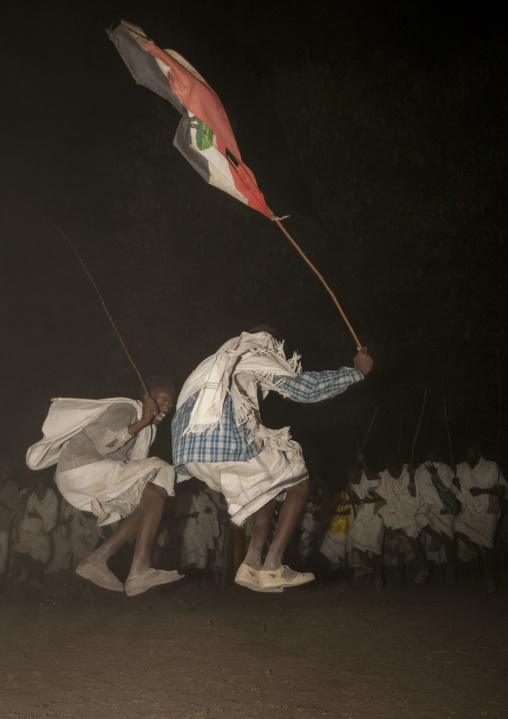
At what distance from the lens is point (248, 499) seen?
13.1ft

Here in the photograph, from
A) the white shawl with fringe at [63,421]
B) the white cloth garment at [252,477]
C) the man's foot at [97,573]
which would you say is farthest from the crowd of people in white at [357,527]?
the white cloth garment at [252,477]

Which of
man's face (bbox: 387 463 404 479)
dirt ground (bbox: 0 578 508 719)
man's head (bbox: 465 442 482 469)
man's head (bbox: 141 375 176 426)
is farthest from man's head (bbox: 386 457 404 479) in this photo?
man's head (bbox: 141 375 176 426)

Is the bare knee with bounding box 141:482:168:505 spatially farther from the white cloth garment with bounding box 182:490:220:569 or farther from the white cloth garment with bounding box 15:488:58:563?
the white cloth garment with bounding box 182:490:220:569

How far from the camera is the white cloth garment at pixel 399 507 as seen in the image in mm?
10453

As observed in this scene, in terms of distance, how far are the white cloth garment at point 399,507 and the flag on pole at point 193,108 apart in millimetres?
7295

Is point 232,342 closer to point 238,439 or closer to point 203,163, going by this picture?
point 238,439

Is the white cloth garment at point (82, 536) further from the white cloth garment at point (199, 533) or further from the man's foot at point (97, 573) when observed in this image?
the man's foot at point (97, 573)

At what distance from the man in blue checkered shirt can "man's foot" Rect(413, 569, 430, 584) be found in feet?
23.0

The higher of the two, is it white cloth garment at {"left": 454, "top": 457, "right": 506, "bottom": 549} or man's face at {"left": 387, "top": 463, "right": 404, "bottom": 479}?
man's face at {"left": 387, "top": 463, "right": 404, "bottom": 479}

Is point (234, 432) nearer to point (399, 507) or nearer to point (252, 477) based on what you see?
point (252, 477)

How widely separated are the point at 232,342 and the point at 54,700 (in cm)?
368

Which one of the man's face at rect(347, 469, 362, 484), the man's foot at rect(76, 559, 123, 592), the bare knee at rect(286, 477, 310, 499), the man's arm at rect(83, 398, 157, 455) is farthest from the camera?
the man's face at rect(347, 469, 362, 484)

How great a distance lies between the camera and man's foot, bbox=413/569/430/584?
10.4 m

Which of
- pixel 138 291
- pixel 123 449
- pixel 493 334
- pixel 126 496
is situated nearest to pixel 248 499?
pixel 126 496
